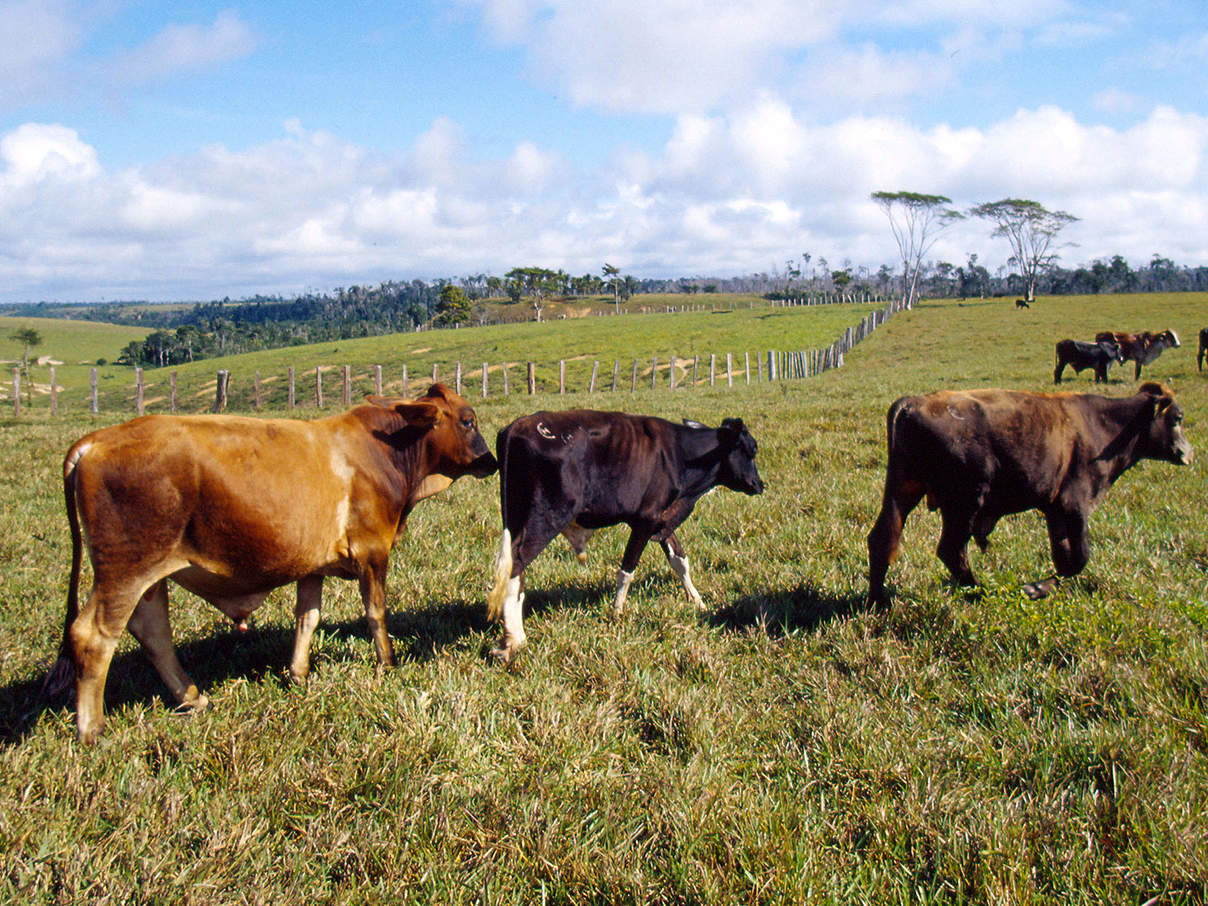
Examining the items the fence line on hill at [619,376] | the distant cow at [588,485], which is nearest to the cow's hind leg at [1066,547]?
the distant cow at [588,485]

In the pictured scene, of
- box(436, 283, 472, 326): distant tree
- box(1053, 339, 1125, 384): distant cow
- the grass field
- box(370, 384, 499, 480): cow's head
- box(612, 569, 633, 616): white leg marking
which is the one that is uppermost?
box(436, 283, 472, 326): distant tree

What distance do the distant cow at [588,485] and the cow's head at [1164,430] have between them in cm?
328

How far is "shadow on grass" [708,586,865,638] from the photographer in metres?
5.01

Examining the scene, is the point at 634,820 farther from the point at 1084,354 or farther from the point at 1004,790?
the point at 1084,354

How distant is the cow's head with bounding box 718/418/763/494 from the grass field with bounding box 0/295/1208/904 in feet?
2.24

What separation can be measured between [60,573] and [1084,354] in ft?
85.7

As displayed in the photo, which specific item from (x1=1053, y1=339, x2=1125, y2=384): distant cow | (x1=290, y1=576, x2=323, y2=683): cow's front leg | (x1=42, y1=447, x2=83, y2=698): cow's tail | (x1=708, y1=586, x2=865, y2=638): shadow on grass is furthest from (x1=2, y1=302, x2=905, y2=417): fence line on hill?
(x1=42, y1=447, x2=83, y2=698): cow's tail

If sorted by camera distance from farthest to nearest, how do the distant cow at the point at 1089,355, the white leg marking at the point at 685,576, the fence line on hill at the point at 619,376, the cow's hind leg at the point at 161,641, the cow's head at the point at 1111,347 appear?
the fence line on hill at the point at 619,376 < the cow's head at the point at 1111,347 < the distant cow at the point at 1089,355 < the white leg marking at the point at 685,576 < the cow's hind leg at the point at 161,641

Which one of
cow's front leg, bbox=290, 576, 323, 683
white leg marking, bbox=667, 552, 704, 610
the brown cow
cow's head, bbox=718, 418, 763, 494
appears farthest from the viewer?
cow's head, bbox=718, 418, 763, 494

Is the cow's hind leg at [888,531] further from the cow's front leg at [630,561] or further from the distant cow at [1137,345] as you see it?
the distant cow at [1137,345]

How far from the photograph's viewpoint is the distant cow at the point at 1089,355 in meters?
22.9

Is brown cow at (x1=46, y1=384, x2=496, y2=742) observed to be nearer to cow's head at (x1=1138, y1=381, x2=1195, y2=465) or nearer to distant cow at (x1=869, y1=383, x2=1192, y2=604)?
distant cow at (x1=869, y1=383, x2=1192, y2=604)

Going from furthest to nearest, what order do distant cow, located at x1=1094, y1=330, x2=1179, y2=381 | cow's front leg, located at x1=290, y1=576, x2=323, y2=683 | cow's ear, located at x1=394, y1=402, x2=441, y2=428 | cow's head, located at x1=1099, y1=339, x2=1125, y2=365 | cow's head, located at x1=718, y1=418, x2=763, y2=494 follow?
distant cow, located at x1=1094, y1=330, x2=1179, y2=381 < cow's head, located at x1=1099, y1=339, x2=1125, y2=365 < cow's head, located at x1=718, y1=418, x2=763, y2=494 < cow's ear, located at x1=394, y1=402, x2=441, y2=428 < cow's front leg, located at x1=290, y1=576, x2=323, y2=683

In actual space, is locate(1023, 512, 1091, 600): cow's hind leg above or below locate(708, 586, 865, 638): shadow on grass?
above
